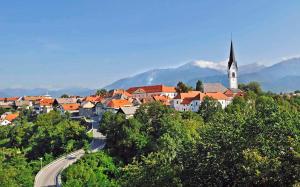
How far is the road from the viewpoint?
124 feet

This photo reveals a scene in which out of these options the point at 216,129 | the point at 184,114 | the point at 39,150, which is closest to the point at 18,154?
the point at 39,150

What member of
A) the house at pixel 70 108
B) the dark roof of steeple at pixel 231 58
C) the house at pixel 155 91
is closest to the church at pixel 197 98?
the house at pixel 155 91

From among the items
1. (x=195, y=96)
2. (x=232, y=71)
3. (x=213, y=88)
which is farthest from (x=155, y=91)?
(x=195, y=96)

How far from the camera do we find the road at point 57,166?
3770 cm

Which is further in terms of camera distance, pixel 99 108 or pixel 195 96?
pixel 99 108

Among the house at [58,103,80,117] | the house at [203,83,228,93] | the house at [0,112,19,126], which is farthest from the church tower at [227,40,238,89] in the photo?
the house at [0,112,19,126]

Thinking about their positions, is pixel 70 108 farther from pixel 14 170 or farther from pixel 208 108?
pixel 14 170

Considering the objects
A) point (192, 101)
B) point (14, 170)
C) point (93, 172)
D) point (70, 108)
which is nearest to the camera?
point (93, 172)

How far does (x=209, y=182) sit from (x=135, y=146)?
2623 centimetres

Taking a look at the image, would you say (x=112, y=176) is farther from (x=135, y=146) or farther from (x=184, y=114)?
(x=184, y=114)

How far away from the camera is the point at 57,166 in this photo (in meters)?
43.4

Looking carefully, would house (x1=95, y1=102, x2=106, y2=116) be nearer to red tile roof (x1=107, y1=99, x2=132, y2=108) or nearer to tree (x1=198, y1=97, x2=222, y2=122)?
red tile roof (x1=107, y1=99, x2=132, y2=108)

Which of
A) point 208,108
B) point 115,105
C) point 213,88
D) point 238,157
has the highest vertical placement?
point 213,88

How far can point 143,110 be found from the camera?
51250mm
